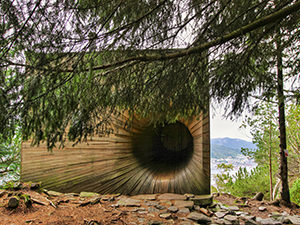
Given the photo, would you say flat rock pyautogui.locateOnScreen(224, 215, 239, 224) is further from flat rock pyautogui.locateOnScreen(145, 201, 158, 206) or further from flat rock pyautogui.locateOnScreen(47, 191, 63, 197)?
flat rock pyautogui.locateOnScreen(47, 191, 63, 197)

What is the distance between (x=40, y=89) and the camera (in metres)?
1.42

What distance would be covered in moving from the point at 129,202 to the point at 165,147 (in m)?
1.67

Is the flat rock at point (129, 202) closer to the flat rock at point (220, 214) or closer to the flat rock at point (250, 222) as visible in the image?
the flat rock at point (220, 214)

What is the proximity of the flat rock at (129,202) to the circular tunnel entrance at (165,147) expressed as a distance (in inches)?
31.7

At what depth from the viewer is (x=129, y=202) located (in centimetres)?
283

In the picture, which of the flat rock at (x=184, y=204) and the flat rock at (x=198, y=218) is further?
the flat rock at (x=184, y=204)

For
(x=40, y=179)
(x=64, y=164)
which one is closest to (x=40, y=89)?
(x=64, y=164)

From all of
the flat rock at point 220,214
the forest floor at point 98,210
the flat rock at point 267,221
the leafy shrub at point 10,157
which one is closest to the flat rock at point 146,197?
the forest floor at point 98,210

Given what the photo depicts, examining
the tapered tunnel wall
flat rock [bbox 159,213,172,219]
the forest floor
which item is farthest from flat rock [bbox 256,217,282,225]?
flat rock [bbox 159,213,172,219]

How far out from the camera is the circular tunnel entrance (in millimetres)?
3768

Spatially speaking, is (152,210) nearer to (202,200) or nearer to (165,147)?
(202,200)

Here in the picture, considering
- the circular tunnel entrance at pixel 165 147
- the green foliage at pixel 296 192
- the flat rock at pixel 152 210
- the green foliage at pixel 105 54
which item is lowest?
the green foliage at pixel 296 192

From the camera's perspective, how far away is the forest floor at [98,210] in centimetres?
214

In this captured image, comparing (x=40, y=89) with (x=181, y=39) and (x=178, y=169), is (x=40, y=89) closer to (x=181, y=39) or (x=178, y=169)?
(x=181, y=39)
